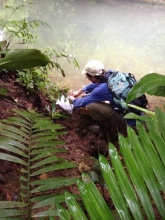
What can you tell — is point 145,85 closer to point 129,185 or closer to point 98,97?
point 129,185

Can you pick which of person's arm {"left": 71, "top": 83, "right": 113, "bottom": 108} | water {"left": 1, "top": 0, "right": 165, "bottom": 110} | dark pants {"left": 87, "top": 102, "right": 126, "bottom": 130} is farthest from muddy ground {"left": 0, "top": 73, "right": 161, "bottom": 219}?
water {"left": 1, "top": 0, "right": 165, "bottom": 110}

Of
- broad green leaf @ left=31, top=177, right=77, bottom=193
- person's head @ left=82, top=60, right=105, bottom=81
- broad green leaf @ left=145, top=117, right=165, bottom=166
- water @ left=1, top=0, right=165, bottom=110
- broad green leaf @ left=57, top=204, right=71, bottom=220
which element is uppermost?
Result: water @ left=1, top=0, right=165, bottom=110

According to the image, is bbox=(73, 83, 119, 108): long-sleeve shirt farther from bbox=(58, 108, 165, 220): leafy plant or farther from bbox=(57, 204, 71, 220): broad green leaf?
bbox=(57, 204, 71, 220): broad green leaf

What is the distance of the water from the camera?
5292 millimetres

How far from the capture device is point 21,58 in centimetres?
147

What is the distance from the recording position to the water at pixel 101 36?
529 centimetres

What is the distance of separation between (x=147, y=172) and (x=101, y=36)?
24.6 feet

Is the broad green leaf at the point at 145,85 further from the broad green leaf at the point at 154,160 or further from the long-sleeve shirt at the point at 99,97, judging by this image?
the long-sleeve shirt at the point at 99,97

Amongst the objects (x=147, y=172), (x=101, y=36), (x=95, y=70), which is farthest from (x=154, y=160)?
(x=101, y=36)

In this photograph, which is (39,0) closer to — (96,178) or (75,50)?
(75,50)

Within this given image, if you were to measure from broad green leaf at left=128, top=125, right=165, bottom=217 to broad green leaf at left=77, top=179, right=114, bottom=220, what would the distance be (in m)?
0.20

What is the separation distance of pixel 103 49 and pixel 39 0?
259 inches

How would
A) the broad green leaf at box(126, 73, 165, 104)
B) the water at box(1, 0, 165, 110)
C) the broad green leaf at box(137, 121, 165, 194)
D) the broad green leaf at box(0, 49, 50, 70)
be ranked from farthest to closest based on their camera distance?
the water at box(1, 0, 165, 110)
the broad green leaf at box(0, 49, 50, 70)
the broad green leaf at box(126, 73, 165, 104)
the broad green leaf at box(137, 121, 165, 194)

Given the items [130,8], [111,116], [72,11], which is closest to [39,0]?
[72,11]
